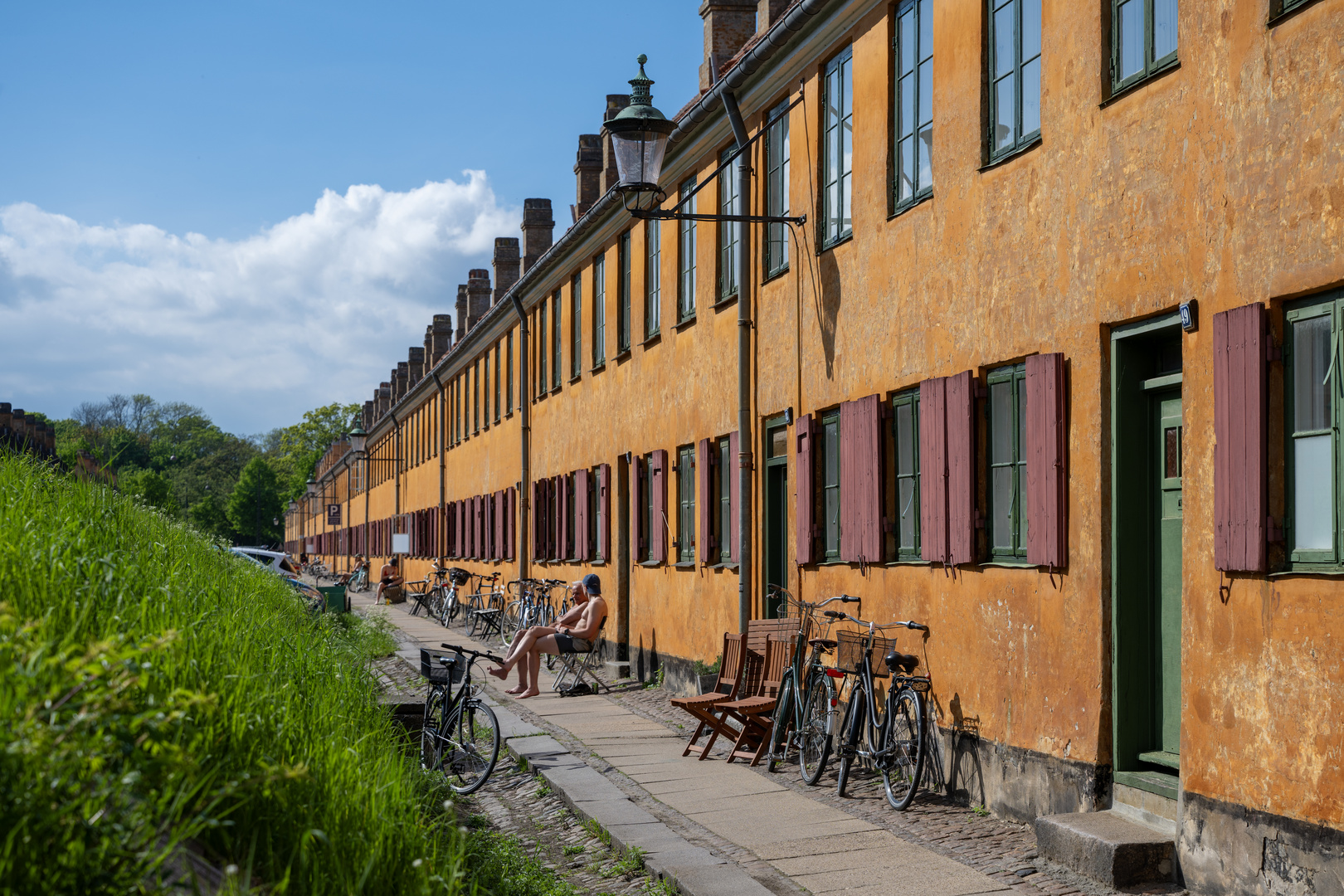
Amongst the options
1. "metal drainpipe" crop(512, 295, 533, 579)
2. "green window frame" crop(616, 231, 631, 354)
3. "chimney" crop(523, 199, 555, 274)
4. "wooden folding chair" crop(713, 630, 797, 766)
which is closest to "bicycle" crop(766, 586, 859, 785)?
"wooden folding chair" crop(713, 630, 797, 766)

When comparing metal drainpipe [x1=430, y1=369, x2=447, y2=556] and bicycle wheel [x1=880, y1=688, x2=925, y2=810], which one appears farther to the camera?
metal drainpipe [x1=430, y1=369, x2=447, y2=556]

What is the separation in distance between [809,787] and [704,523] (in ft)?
19.1

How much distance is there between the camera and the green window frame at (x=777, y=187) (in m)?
13.5

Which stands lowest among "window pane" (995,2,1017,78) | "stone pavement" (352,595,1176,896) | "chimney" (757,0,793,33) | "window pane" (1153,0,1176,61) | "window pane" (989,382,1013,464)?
"stone pavement" (352,595,1176,896)

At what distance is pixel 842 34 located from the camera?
472 inches

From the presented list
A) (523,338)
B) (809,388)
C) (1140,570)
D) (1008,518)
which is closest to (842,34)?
(809,388)

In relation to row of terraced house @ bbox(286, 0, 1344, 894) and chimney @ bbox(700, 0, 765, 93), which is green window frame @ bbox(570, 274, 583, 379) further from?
chimney @ bbox(700, 0, 765, 93)

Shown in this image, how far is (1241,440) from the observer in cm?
668

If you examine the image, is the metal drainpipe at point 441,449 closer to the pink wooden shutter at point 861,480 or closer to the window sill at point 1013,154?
the pink wooden shutter at point 861,480

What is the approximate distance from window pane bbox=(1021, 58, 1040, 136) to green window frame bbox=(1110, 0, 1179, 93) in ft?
2.74

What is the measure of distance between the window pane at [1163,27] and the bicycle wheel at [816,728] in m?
4.95

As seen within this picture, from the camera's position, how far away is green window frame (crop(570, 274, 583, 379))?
22.9 m

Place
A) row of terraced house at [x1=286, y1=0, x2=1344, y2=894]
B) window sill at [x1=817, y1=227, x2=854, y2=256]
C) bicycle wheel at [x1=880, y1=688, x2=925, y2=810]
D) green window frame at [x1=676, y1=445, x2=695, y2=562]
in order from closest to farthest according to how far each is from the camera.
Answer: row of terraced house at [x1=286, y1=0, x2=1344, y2=894], bicycle wheel at [x1=880, y1=688, x2=925, y2=810], window sill at [x1=817, y1=227, x2=854, y2=256], green window frame at [x1=676, y1=445, x2=695, y2=562]

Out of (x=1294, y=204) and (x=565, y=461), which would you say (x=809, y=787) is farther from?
(x=565, y=461)
